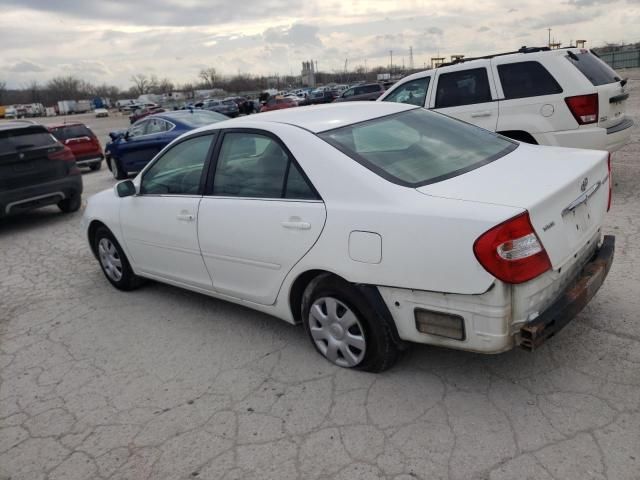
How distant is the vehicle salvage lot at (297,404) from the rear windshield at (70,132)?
12298 mm

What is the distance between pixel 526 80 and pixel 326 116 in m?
3.95

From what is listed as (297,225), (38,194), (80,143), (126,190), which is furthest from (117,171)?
(297,225)

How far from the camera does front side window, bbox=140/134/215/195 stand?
12.9ft

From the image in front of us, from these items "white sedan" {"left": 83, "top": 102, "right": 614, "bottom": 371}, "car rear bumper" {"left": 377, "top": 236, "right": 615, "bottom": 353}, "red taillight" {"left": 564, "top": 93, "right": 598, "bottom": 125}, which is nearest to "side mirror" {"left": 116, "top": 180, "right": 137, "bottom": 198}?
"white sedan" {"left": 83, "top": 102, "right": 614, "bottom": 371}

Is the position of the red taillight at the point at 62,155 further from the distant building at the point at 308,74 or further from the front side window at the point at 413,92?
the distant building at the point at 308,74

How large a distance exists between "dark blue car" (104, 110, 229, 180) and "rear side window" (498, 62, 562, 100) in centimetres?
A: 602

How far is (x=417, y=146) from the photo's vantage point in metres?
3.33

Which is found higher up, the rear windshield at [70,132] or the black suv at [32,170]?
the rear windshield at [70,132]

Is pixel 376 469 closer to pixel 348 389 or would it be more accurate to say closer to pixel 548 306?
pixel 348 389

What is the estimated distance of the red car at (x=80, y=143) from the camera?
14875mm

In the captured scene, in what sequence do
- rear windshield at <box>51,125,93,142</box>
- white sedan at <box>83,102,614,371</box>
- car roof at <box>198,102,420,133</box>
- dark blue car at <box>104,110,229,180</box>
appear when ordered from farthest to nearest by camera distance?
rear windshield at <box>51,125,93,142</box>, dark blue car at <box>104,110,229,180</box>, car roof at <box>198,102,420,133</box>, white sedan at <box>83,102,614,371</box>

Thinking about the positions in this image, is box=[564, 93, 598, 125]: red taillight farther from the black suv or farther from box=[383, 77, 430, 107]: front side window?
the black suv

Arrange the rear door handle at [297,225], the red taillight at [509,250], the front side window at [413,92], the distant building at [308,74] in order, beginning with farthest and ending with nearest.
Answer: the distant building at [308,74] < the front side window at [413,92] < the rear door handle at [297,225] < the red taillight at [509,250]

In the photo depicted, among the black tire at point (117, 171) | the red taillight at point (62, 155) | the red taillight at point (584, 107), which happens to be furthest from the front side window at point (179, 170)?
the black tire at point (117, 171)
